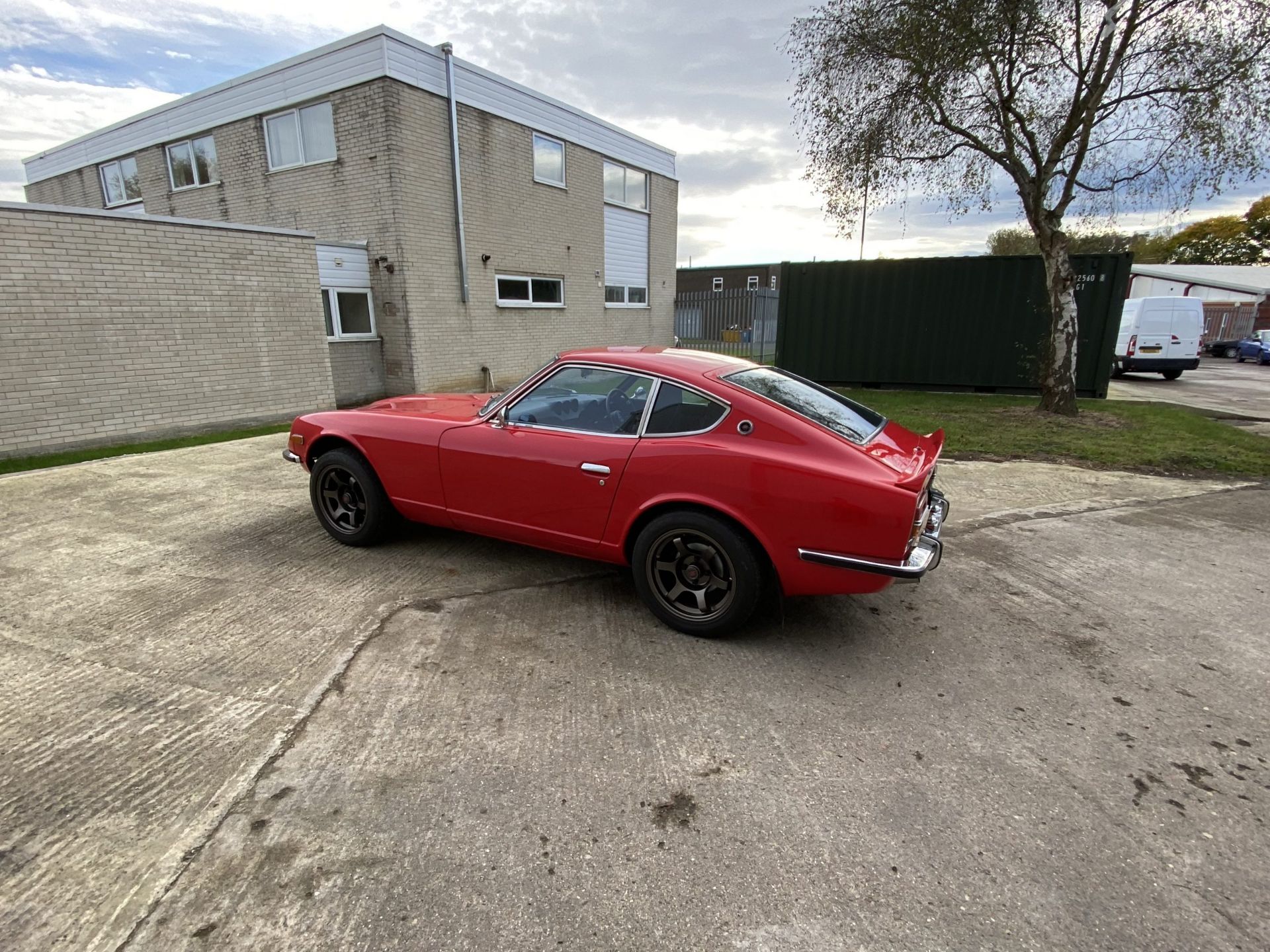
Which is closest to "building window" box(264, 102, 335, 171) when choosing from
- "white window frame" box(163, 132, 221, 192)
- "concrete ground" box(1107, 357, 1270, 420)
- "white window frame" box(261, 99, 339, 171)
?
"white window frame" box(261, 99, 339, 171)

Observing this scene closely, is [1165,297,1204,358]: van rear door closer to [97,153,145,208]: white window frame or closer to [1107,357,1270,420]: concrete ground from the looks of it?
[1107,357,1270,420]: concrete ground

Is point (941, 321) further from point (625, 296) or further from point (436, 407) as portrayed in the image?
point (436, 407)

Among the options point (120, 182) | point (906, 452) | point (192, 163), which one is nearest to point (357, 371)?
point (192, 163)

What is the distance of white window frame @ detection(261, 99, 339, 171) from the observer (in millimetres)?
11086

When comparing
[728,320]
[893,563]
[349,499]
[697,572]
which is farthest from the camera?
[728,320]

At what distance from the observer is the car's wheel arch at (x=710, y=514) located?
2.93m

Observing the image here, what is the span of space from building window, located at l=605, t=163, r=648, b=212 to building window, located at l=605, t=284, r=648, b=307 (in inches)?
80.7

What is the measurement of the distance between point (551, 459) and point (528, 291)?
11441mm

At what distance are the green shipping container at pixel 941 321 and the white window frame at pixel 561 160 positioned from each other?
17.8 ft

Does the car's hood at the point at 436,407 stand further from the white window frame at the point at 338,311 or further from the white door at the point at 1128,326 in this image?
the white door at the point at 1128,326

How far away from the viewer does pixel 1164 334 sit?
16.4m

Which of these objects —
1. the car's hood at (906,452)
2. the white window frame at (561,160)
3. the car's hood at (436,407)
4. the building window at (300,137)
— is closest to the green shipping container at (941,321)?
the white window frame at (561,160)

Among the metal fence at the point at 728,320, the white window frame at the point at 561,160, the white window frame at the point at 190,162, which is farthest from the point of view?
the metal fence at the point at 728,320

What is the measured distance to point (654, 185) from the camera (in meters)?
17.2
